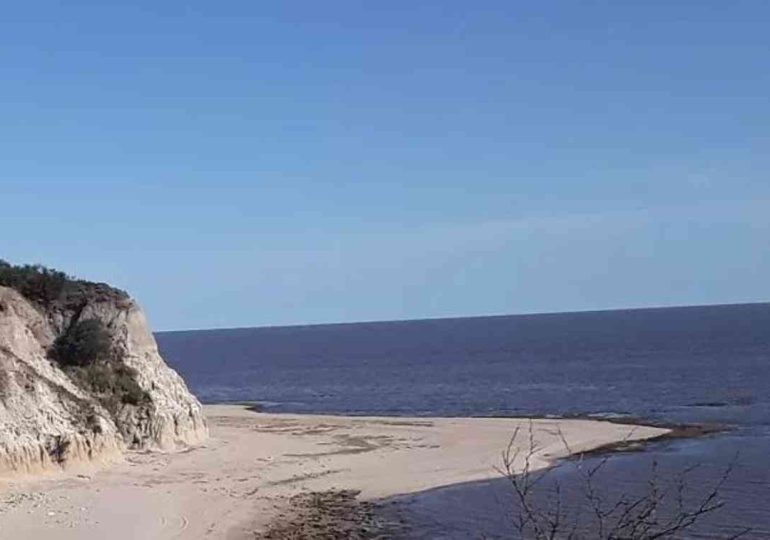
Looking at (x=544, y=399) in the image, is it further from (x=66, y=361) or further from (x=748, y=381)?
(x=66, y=361)

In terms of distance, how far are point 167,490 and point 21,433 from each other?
4.78 m

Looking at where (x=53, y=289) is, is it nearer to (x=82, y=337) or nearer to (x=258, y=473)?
(x=82, y=337)

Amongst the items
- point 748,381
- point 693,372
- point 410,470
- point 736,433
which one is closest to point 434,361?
point 693,372

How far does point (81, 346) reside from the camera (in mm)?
38750

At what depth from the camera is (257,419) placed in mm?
58281

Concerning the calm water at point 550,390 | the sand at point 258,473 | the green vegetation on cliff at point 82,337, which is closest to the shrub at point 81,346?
the green vegetation on cliff at point 82,337

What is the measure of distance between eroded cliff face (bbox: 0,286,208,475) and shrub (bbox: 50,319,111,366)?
1.61 feet

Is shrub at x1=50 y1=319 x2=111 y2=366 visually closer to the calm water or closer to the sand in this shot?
the sand

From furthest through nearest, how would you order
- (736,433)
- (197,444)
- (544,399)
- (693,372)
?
(693,372) < (544,399) < (736,433) < (197,444)

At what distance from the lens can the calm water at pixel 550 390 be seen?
3206 cm

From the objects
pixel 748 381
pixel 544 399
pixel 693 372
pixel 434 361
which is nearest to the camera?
pixel 544 399

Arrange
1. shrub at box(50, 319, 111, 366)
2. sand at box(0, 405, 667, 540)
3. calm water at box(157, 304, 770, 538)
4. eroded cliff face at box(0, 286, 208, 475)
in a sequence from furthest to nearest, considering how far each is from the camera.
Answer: shrub at box(50, 319, 111, 366), eroded cliff face at box(0, 286, 208, 475), calm water at box(157, 304, 770, 538), sand at box(0, 405, 667, 540)

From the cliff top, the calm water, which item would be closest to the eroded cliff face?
the cliff top

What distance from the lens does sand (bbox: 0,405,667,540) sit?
27062 mm
